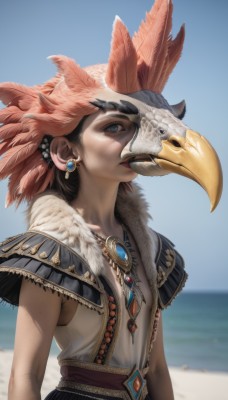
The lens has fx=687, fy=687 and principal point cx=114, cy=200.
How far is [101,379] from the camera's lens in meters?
2.20

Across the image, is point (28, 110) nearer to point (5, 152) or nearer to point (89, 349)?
Answer: point (5, 152)

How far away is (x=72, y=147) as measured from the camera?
2.31 m

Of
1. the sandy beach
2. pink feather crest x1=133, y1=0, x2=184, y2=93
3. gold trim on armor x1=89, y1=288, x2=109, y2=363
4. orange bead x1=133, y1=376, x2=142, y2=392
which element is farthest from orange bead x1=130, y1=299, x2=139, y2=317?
the sandy beach

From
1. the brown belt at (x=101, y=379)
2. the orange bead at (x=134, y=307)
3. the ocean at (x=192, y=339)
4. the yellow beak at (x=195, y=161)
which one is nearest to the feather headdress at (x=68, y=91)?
the yellow beak at (x=195, y=161)

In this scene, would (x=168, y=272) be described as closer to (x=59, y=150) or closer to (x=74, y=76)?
(x=59, y=150)

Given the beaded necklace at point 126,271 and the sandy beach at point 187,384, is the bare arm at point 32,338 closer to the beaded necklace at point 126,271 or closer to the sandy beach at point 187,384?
the beaded necklace at point 126,271

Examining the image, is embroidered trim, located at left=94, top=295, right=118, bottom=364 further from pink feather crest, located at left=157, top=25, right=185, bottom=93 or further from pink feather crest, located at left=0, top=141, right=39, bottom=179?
pink feather crest, located at left=157, top=25, right=185, bottom=93

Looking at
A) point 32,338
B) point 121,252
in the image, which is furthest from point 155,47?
point 32,338

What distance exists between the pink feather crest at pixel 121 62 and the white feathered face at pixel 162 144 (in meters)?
0.03

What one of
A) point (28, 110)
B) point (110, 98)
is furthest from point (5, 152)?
point (110, 98)

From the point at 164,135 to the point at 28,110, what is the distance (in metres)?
0.48

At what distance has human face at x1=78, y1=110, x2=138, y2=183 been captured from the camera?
2215 mm

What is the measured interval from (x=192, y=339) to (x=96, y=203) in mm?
24923

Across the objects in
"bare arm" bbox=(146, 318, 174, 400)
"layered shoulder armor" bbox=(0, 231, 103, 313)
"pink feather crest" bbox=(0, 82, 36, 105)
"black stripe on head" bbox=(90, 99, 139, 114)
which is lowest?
"bare arm" bbox=(146, 318, 174, 400)
